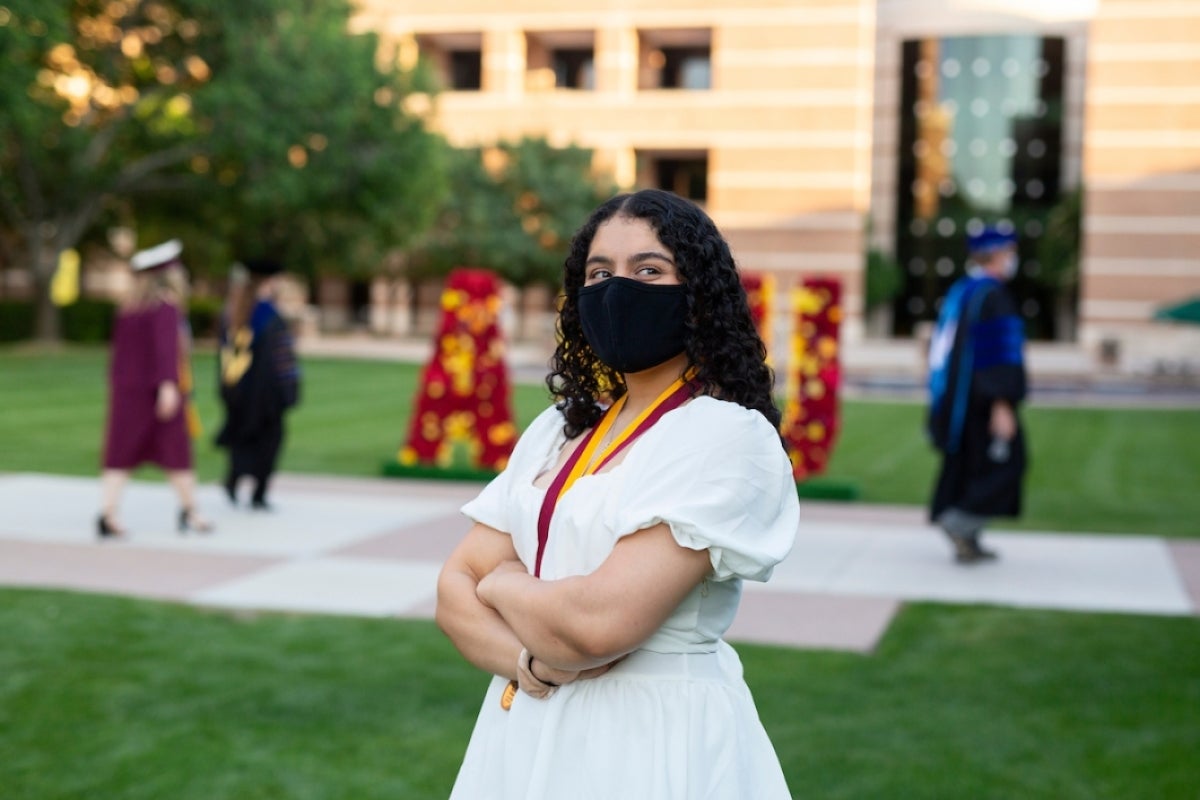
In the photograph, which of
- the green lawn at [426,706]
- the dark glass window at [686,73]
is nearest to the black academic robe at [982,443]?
the green lawn at [426,706]

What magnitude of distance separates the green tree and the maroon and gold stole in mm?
28197

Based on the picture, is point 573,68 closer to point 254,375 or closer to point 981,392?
point 254,375

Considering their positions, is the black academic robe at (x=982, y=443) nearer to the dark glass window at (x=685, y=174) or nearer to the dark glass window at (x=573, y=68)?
the dark glass window at (x=685, y=174)

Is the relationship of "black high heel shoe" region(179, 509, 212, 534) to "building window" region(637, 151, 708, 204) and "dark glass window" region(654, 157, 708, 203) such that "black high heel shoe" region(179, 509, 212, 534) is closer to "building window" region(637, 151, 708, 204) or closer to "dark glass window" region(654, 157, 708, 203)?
"building window" region(637, 151, 708, 204)

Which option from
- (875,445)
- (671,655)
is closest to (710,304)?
(671,655)

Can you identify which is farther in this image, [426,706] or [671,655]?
[426,706]

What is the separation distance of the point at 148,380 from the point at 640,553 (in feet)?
24.3

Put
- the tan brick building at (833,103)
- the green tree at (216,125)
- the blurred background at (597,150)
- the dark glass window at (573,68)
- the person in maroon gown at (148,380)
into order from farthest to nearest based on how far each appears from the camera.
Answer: the dark glass window at (573,68) → the tan brick building at (833,103) → the blurred background at (597,150) → the green tree at (216,125) → the person in maroon gown at (148,380)

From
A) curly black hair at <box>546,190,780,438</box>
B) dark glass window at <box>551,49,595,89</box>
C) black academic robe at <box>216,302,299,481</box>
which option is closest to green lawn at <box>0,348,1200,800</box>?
curly black hair at <box>546,190,780,438</box>

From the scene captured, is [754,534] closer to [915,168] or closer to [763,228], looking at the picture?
[763,228]

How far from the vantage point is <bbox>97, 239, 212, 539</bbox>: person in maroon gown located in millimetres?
8672

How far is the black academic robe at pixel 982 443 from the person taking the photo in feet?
26.6

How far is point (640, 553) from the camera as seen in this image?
77.9 inches

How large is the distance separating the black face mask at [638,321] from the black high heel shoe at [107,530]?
7502 millimetres
